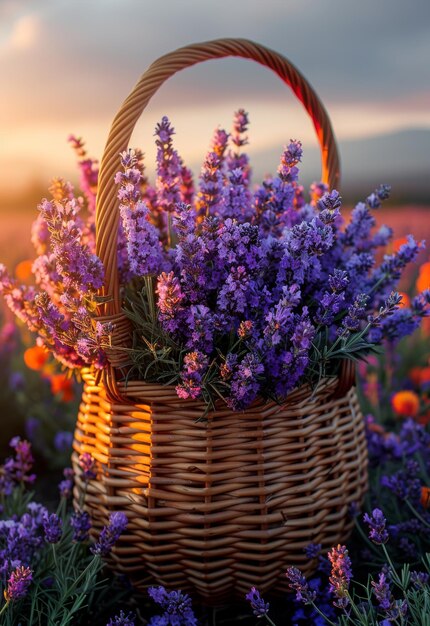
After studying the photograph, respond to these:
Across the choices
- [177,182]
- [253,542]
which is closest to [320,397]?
[253,542]

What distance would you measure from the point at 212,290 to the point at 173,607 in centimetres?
65

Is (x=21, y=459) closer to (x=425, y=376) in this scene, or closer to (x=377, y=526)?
(x=377, y=526)

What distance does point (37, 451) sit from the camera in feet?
A: 9.20

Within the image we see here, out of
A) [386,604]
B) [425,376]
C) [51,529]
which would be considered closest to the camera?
[386,604]

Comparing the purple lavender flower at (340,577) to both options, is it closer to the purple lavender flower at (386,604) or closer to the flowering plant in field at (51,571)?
the purple lavender flower at (386,604)

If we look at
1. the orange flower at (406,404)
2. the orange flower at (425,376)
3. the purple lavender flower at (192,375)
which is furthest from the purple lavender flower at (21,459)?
the orange flower at (425,376)

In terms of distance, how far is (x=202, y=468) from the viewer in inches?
58.2

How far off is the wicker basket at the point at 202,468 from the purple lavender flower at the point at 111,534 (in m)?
0.07

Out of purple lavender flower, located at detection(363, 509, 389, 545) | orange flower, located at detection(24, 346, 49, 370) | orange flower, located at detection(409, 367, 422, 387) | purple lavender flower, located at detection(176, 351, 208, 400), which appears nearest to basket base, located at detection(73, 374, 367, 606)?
purple lavender flower, located at detection(176, 351, 208, 400)

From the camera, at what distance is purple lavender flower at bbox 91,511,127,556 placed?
1.43 meters

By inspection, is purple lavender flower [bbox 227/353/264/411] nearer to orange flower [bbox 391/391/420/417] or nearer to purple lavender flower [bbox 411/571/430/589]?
purple lavender flower [bbox 411/571/430/589]

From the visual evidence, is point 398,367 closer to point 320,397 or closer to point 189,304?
point 320,397

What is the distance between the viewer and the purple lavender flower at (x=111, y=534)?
4.70 feet

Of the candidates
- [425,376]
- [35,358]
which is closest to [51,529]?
[35,358]
